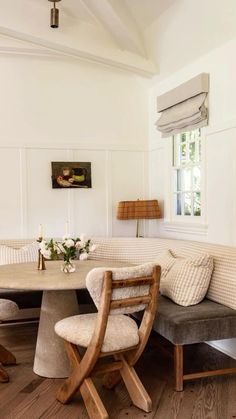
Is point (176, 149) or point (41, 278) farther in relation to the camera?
point (176, 149)

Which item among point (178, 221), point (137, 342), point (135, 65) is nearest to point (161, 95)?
point (135, 65)

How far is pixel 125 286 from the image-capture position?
226 cm

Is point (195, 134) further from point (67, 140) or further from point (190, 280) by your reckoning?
point (190, 280)

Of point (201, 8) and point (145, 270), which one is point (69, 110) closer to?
point (201, 8)

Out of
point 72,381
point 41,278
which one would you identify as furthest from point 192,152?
point 72,381

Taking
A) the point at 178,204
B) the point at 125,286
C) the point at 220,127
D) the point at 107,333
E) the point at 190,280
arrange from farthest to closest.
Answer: the point at 178,204 < the point at 220,127 < the point at 190,280 < the point at 107,333 < the point at 125,286

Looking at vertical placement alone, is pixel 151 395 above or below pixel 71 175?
below

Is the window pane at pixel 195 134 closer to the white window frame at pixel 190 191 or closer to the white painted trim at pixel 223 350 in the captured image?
the white window frame at pixel 190 191

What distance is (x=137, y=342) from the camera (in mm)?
2406

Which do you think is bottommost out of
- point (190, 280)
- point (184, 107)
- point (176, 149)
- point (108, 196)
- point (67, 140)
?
point (190, 280)

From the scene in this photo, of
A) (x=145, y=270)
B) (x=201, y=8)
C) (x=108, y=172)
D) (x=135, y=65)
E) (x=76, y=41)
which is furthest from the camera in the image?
(x=108, y=172)

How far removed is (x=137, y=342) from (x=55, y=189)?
243 centimetres

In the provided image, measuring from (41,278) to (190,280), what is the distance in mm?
1056

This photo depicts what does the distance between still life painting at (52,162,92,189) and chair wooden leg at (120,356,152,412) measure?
93.0 inches
